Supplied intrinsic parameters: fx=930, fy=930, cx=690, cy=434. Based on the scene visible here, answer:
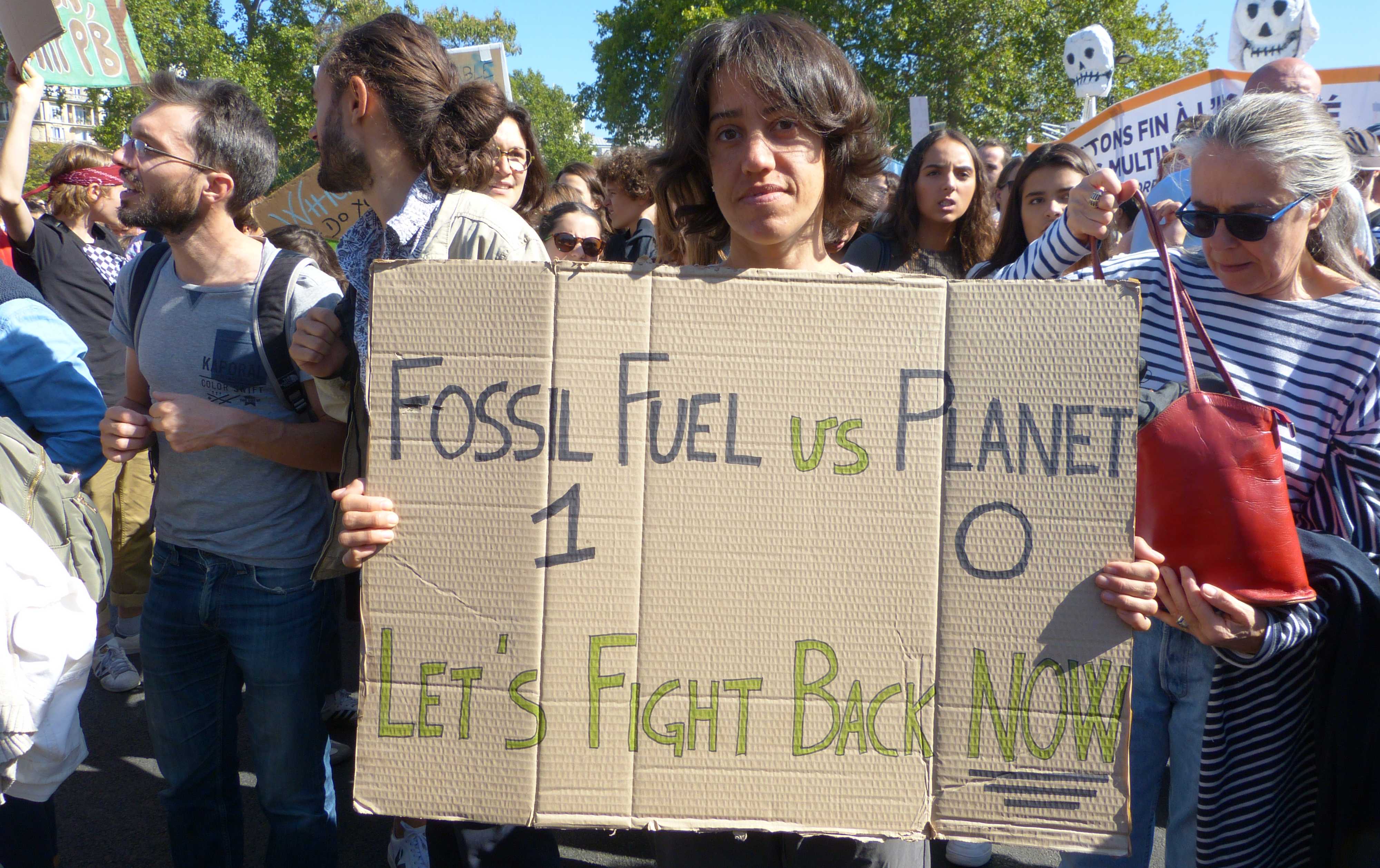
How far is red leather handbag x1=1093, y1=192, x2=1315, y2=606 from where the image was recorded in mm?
1334

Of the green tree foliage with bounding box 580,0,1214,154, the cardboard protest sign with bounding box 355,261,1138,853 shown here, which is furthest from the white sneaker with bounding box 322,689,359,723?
the green tree foliage with bounding box 580,0,1214,154

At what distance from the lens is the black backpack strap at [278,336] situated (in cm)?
204

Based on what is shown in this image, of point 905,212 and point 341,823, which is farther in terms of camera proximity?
point 905,212

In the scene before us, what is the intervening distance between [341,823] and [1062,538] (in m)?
2.73

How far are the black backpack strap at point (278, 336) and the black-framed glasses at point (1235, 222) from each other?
1.79 metres

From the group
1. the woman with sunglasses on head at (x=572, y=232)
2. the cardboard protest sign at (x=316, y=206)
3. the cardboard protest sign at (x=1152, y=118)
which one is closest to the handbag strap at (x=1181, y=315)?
the woman with sunglasses on head at (x=572, y=232)

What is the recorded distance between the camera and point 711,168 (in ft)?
5.29

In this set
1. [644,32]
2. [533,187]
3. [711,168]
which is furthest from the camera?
[644,32]

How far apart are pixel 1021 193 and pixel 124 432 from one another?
8.94 feet

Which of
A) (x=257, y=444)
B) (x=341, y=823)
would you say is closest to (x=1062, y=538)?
(x=257, y=444)

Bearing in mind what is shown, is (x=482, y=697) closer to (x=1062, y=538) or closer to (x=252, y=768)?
(x=1062, y=538)

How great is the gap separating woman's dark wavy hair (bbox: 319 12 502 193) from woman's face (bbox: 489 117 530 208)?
1269 millimetres

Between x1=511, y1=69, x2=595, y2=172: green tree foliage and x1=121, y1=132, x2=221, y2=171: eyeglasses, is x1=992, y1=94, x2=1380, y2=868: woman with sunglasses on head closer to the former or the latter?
x1=121, y1=132, x2=221, y2=171: eyeglasses

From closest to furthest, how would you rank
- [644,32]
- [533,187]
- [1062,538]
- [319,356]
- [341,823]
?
1. [1062,538]
2. [319,356]
3. [533,187]
4. [341,823]
5. [644,32]
